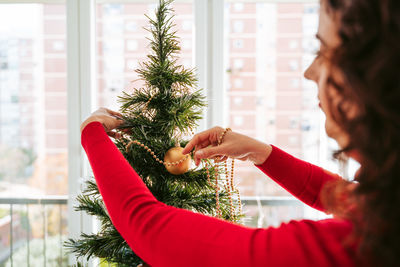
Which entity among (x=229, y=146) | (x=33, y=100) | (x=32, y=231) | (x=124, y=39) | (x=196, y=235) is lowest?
(x=32, y=231)

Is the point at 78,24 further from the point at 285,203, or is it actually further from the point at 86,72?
the point at 285,203

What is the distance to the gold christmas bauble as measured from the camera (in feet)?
2.54

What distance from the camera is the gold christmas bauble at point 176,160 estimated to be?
774 mm

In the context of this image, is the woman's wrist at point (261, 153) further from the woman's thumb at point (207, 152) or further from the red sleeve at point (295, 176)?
the woman's thumb at point (207, 152)

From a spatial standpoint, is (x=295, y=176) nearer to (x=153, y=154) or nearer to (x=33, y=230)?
(x=153, y=154)

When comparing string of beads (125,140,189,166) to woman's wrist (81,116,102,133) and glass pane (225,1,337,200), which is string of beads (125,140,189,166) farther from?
glass pane (225,1,337,200)

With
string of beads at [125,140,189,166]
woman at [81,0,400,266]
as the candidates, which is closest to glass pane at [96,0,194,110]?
string of beads at [125,140,189,166]

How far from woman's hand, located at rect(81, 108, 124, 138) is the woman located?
17 cm

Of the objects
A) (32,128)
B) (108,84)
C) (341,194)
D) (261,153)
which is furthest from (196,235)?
(32,128)

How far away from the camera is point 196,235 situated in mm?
499

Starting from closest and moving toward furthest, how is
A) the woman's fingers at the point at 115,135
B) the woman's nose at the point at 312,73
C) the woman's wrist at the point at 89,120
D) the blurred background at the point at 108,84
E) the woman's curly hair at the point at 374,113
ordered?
1. the woman's curly hair at the point at 374,113
2. the woman's nose at the point at 312,73
3. the woman's wrist at the point at 89,120
4. the woman's fingers at the point at 115,135
5. the blurred background at the point at 108,84

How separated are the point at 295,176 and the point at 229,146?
0.21 meters

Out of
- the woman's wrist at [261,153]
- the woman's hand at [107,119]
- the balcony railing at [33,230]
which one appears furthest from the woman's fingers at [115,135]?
the balcony railing at [33,230]

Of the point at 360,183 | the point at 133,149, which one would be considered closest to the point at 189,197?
the point at 133,149
